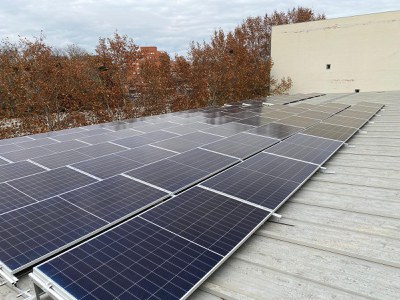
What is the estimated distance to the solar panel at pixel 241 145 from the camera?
28.5 feet

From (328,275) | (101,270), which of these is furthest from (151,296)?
(328,275)

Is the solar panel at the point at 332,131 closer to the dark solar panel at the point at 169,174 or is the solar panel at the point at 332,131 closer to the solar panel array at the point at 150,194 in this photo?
the solar panel array at the point at 150,194

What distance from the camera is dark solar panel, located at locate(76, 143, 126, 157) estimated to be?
8846 millimetres

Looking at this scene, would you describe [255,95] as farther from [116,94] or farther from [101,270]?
[101,270]

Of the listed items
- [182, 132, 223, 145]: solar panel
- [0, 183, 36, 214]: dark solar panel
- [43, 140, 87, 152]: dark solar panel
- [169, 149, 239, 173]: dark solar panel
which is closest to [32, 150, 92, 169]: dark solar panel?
[43, 140, 87, 152]: dark solar panel

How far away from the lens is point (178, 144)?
9.64 meters

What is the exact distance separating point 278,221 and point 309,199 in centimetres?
129

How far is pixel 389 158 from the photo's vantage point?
8.79m

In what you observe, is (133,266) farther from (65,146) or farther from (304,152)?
(65,146)

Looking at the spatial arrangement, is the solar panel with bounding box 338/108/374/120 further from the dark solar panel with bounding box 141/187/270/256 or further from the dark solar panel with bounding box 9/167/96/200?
the dark solar panel with bounding box 9/167/96/200

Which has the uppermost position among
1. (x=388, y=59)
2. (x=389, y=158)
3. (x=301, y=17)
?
(x=301, y=17)

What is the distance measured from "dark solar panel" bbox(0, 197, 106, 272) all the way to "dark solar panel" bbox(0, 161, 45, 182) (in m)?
2.29

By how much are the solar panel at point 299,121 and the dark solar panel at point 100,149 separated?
26.1 ft

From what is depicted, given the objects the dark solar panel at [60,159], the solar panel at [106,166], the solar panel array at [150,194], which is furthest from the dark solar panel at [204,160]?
the dark solar panel at [60,159]
